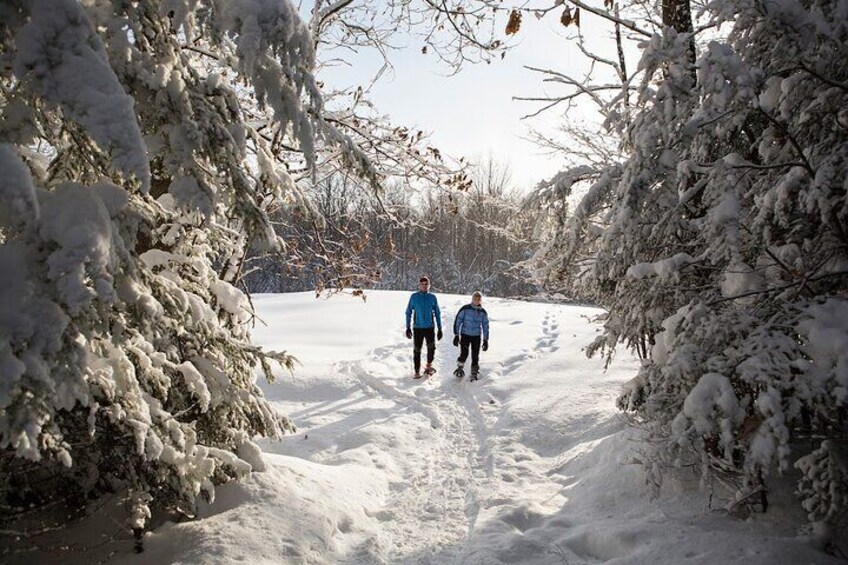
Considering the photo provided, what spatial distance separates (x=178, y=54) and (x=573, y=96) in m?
5.85

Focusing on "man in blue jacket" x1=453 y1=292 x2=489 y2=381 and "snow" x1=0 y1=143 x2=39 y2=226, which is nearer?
"snow" x1=0 y1=143 x2=39 y2=226

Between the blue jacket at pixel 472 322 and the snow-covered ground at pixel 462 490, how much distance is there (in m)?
1.02

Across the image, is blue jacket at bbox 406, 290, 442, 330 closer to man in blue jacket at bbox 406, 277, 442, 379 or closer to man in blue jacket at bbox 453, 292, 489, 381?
man in blue jacket at bbox 406, 277, 442, 379

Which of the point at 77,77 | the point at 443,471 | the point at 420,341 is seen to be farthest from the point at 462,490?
the point at 420,341

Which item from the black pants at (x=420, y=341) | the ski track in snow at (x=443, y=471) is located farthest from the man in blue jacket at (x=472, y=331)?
the black pants at (x=420, y=341)

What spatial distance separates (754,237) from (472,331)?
6.58m

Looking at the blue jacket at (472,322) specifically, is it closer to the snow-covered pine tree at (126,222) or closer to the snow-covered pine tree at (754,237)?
the snow-covered pine tree at (754,237)

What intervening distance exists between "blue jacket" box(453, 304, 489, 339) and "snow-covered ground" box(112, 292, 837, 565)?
3.34 ft

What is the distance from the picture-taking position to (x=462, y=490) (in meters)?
4.79

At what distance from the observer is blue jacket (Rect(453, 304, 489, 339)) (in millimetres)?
9578

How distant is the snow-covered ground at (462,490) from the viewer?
10.8 feet

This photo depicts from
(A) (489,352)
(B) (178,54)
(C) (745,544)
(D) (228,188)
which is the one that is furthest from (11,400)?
(A) (489,352)

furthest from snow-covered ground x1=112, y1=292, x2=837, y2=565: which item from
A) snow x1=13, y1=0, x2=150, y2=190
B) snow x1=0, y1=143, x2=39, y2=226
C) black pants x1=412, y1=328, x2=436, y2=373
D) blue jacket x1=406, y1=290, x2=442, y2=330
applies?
snow x1=13, y1=0, x2=150, y2=190

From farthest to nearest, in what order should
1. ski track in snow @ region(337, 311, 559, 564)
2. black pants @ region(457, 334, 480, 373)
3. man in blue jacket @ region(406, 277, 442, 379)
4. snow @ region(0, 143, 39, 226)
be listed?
1. man in blue jacket @ region(406, 277, 442, 379)
2. black pants @ region(457, 334, 480, 373)
3. ski track in snow @ region(337, 311, 559, 564)
4. snow @ region(0, 143, 39, 226)
